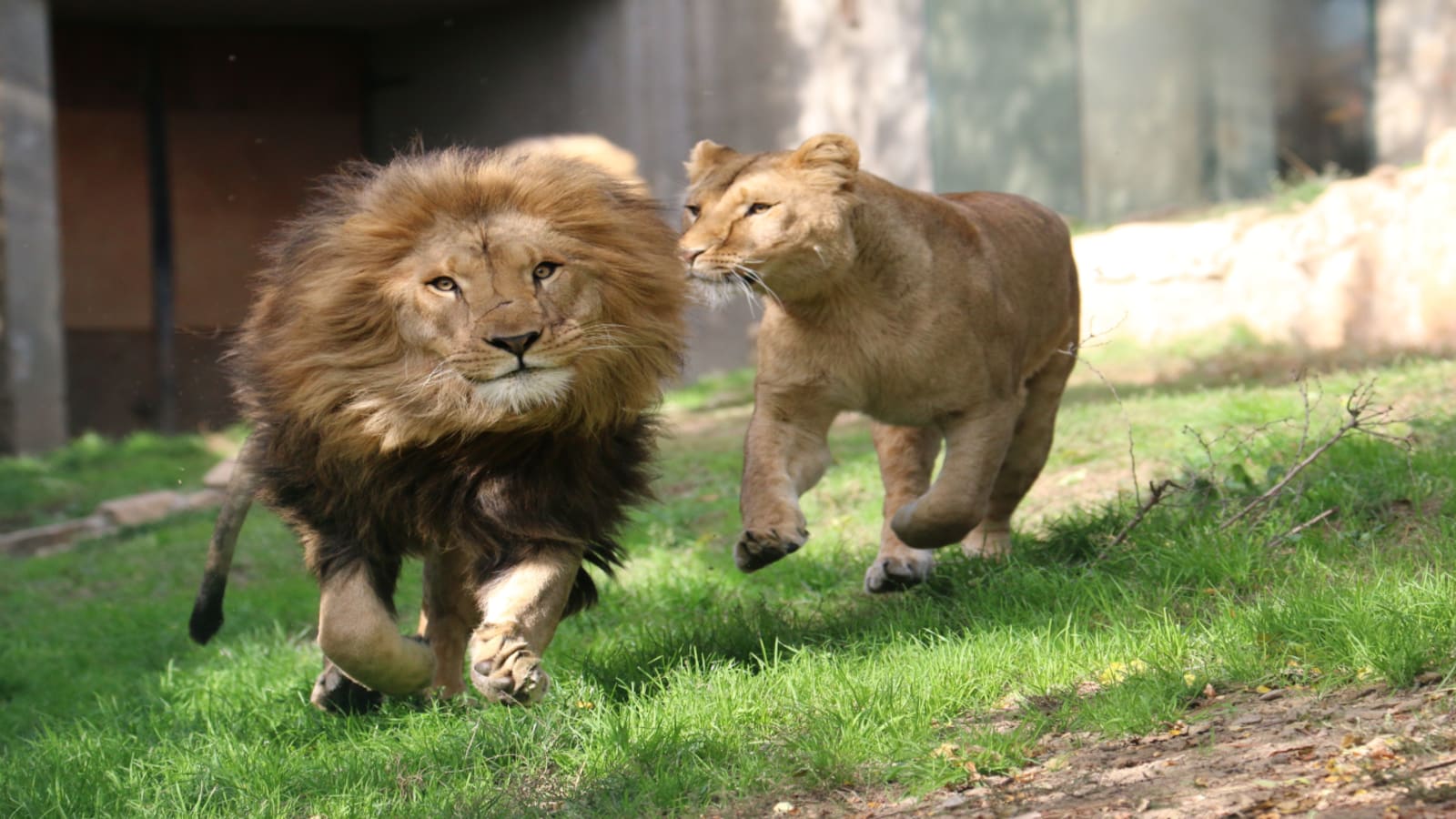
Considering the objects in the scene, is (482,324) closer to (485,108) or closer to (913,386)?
(913,386)

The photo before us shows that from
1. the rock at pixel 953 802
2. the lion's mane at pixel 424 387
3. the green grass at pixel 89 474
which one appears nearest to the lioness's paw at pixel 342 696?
the lion's mane at pixel 424 387

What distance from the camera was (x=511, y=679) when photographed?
3.54 meters

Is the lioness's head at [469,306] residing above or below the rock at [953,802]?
above

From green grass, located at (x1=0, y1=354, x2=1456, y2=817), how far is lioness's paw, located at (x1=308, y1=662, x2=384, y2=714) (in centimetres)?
9

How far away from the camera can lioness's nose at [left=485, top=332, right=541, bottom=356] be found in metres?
3.48

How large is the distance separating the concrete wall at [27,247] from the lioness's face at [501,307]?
953 cm

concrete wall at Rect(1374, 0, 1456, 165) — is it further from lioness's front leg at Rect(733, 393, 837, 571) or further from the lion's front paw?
the lion's front paw

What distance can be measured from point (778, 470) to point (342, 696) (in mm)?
1300

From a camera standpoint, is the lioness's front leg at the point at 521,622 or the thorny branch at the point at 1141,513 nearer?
the lioness's front leg at the point at 521,622

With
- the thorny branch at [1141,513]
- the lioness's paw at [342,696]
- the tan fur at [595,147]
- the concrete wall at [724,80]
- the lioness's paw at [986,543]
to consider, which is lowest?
the lioness's paw at [342,696]

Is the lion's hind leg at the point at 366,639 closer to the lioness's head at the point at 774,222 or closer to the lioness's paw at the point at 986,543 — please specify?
the lioness's head at the point at 774,222

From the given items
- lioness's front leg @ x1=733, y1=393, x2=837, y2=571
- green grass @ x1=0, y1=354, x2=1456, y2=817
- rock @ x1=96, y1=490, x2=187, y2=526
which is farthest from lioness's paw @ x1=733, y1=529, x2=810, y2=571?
rock @ x1=96, y1=490, x2=187, y2=526

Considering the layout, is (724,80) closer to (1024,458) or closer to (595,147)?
(595,147)

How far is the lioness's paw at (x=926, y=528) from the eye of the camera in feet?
13.6
